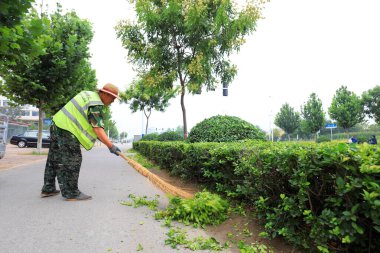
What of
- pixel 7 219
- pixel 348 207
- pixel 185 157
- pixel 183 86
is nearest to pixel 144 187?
pixel 185 157

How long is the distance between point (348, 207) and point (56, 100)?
17.7 metres

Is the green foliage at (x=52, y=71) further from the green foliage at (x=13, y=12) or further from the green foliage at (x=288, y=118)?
the green foliage at (x=288, y=118)

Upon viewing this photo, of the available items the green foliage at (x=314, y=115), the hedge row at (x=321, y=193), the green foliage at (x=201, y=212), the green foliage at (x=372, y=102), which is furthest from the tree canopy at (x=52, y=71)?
the green foliage at (x=372, y=102)

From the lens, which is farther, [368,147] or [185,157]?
[185,157]

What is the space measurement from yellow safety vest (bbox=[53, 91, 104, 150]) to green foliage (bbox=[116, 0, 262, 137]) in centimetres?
788

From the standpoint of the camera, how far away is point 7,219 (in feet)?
12.8

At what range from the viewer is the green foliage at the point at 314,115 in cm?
4503

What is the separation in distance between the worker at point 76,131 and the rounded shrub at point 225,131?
3.24 meters

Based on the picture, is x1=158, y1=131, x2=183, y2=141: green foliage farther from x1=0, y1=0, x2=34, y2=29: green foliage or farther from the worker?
the worker

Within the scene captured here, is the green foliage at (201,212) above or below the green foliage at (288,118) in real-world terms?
below

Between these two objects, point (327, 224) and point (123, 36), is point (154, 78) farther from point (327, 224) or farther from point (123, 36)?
point (327, 224)

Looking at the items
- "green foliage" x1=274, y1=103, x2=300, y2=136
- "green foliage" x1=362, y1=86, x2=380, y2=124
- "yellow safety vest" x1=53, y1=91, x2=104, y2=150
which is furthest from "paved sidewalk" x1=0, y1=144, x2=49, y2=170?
"green foliage" x1=274, y1=103, x2=300, y2=136

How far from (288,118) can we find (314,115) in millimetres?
12942

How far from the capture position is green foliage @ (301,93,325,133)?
148 ft
